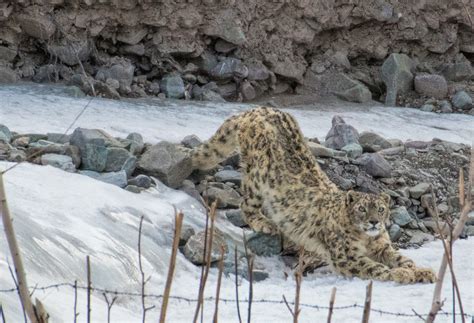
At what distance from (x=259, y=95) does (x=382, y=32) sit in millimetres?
2153

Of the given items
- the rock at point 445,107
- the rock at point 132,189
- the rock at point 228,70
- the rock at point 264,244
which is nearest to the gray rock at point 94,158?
the rock at point 132,189

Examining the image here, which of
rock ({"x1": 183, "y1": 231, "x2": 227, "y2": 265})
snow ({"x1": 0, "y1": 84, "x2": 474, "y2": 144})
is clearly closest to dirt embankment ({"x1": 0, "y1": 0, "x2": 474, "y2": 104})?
snow ({"x1": 0, "y1": 84, "x2": 474, "y2": 144})

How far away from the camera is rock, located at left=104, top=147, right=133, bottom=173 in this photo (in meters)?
7.44

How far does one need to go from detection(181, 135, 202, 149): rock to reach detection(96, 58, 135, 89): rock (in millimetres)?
2418

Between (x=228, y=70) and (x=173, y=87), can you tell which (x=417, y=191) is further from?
(x=228, y=70)

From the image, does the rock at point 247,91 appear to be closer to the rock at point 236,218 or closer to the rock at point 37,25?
the rock at point 37,25

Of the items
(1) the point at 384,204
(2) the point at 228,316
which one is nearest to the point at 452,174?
(1) the point at 384,204

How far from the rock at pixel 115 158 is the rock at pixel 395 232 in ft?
6.65

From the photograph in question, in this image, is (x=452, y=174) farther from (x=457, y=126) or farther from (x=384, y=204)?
(x=384, y=204)

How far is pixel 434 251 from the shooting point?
752 centimetres

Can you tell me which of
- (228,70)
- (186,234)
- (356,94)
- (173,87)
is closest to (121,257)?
(186,234)

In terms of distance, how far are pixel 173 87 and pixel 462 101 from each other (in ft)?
12.3

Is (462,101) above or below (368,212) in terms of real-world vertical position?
above

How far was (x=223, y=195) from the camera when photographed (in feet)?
25.3
